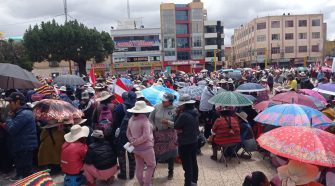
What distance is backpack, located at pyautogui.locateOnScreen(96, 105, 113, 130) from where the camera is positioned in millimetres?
6535

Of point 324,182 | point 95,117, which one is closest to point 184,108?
point 95,117

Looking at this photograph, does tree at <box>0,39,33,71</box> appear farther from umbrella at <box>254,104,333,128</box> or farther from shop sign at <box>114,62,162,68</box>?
umbrella at <box>254,104,333,128</box>

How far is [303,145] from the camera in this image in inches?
124

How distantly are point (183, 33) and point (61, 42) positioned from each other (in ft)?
98.1

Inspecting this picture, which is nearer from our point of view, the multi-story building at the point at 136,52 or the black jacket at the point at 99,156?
the black jacket at the point at 99,156

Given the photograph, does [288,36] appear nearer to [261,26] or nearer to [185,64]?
[261,26]

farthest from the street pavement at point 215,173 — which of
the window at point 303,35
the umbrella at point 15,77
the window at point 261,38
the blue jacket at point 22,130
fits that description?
the window at point 303,35

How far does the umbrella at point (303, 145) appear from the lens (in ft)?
9.89

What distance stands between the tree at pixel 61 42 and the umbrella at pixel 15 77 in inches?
1368

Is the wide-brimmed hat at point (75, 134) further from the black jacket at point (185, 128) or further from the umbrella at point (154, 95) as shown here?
the umbrella at point (154, 95)

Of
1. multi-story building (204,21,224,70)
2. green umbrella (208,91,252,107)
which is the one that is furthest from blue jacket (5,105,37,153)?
multi-story building (204,21,224,70)

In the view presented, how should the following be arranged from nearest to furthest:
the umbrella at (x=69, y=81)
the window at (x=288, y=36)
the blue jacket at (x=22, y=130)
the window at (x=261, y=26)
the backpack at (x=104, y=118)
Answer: the blue jacket at (x=22, y=130) < the backpack at (x=104, y=118) < the umbrella at (x=69, y=81) < the window at (x=288, y=36) < the window at (x=261, y=26)

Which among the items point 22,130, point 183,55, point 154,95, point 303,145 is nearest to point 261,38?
point 183,55

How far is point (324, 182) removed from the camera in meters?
3.81
